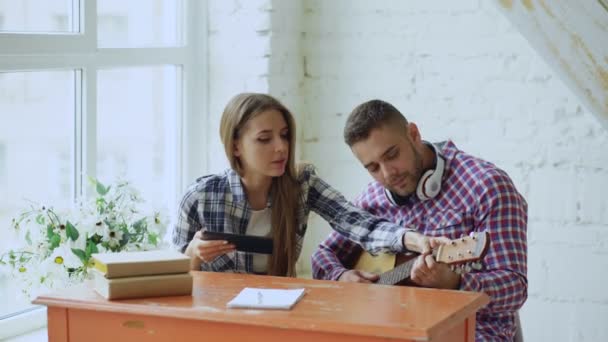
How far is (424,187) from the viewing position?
2.64m

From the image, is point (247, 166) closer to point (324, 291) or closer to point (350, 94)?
point (324, 291)

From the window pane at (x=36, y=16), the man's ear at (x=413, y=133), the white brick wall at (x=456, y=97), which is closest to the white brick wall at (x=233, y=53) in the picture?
the white brick wall at (x=456, y=97)

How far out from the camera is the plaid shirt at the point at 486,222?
2455 mm

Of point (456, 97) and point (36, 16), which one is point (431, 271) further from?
point (36, 16)

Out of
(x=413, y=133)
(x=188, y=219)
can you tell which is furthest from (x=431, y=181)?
(x=188, y=219)

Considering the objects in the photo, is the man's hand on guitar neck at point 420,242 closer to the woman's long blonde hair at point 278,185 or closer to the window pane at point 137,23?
the woman's long blonde hair at point 278,185

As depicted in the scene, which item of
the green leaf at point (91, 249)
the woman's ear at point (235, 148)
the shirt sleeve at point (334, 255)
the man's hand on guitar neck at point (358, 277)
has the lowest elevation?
the man's hand on guitar neck at point (358, 277)

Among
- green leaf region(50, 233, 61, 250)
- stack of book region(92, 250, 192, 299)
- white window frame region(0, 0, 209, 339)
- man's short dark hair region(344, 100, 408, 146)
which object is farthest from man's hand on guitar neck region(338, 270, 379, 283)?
white window frame region(0, 0, 209, 339)

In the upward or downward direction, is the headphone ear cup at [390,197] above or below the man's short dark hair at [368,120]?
below

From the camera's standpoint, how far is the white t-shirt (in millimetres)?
2670

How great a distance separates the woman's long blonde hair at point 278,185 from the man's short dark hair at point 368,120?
0.16 m

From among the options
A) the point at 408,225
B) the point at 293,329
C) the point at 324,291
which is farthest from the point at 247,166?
the point at 293,329

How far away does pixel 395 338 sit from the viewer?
180 centimetres

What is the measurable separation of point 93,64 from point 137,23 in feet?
1.00
